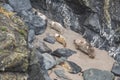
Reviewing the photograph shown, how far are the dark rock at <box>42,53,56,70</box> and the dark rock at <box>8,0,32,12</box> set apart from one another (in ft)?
5.30

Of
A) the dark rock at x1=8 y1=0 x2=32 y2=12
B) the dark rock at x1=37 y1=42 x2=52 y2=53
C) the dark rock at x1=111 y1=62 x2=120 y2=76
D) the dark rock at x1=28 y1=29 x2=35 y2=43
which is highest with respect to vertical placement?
the dark rock at x1=8 y1=0 x2=32 y2=12

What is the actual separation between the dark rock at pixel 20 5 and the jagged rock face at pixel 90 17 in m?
0.66

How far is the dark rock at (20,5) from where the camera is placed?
817cm

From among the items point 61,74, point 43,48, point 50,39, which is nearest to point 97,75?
point 61,74

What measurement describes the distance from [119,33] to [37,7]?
8.53 ft

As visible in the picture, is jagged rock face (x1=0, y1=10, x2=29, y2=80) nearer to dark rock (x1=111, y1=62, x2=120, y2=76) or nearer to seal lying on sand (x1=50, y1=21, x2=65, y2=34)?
dark rock (x1=111, y1=62, x2=120, y2=76)

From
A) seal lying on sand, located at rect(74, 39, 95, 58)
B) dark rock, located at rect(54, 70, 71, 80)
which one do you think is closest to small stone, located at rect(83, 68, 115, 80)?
dark rock, located at rect(54, 70, 71, 80)

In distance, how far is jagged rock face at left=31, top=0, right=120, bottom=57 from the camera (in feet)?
29.1

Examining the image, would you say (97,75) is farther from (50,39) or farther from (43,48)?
(50,39)

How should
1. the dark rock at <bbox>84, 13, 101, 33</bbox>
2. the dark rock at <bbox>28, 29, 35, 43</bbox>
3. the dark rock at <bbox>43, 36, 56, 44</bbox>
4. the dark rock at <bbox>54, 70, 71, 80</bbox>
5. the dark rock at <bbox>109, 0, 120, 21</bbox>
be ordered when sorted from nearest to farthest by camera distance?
1. the dark rock at <bbox>54, 70, 71, 80</bbox>
2. the dark rock at <bbox>28, 29, 35, 43</bbox>
3. the dark rock at <bbox>43, 36, 56, 44</bbox>
4. the dark rock at <bbox>109, 0, 120, 21</bbox>
5. the dark rock at <bbox>84, 13, 101, 33</bbox>

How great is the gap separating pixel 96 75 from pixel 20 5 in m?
2.83

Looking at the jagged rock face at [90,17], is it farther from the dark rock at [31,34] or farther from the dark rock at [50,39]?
the dark rock at [31,34]

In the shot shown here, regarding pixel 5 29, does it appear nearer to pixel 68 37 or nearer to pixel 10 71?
pixel 10 71

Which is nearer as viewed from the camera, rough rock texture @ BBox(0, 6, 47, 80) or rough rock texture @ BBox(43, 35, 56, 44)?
rough rock texture @ BBox(0, 6, 47, 80)
